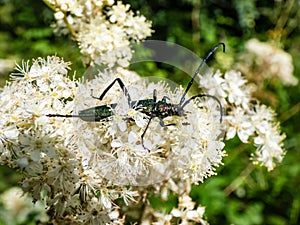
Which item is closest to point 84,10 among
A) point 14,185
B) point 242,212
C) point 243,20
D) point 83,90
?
point 83,90

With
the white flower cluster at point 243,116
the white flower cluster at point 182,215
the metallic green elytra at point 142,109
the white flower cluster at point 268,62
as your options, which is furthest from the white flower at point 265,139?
the white flower cluster at point 268,62

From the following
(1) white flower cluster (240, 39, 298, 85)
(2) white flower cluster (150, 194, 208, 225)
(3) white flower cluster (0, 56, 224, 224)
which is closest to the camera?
(3) white flower cluster (0, 56, 224, 224)

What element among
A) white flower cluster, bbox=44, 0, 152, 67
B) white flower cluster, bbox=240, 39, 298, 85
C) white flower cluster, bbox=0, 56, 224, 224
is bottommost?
white flower cluster, bbox=0, 56, 224, 224


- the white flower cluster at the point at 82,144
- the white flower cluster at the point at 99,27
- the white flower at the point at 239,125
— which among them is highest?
the white flower cluster at the point at 99,27

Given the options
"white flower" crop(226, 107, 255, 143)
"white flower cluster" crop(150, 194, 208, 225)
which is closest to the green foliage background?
"white flower cluster" crop(150, 194, 208, 225)

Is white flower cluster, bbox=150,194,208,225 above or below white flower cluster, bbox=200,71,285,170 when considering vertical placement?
below

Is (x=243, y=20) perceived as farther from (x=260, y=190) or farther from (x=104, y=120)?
(x=104, y=120)

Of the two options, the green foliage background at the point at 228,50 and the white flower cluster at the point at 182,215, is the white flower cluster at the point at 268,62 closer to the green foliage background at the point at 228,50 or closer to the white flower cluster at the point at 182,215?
the green foliage background at the point at 228,50

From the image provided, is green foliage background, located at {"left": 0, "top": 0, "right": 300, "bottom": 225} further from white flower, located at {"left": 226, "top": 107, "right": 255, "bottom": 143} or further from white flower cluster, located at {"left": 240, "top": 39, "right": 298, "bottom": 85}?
white flower, located at {"left": 226, "top": 107, "right": 255, "bottom": 143}
